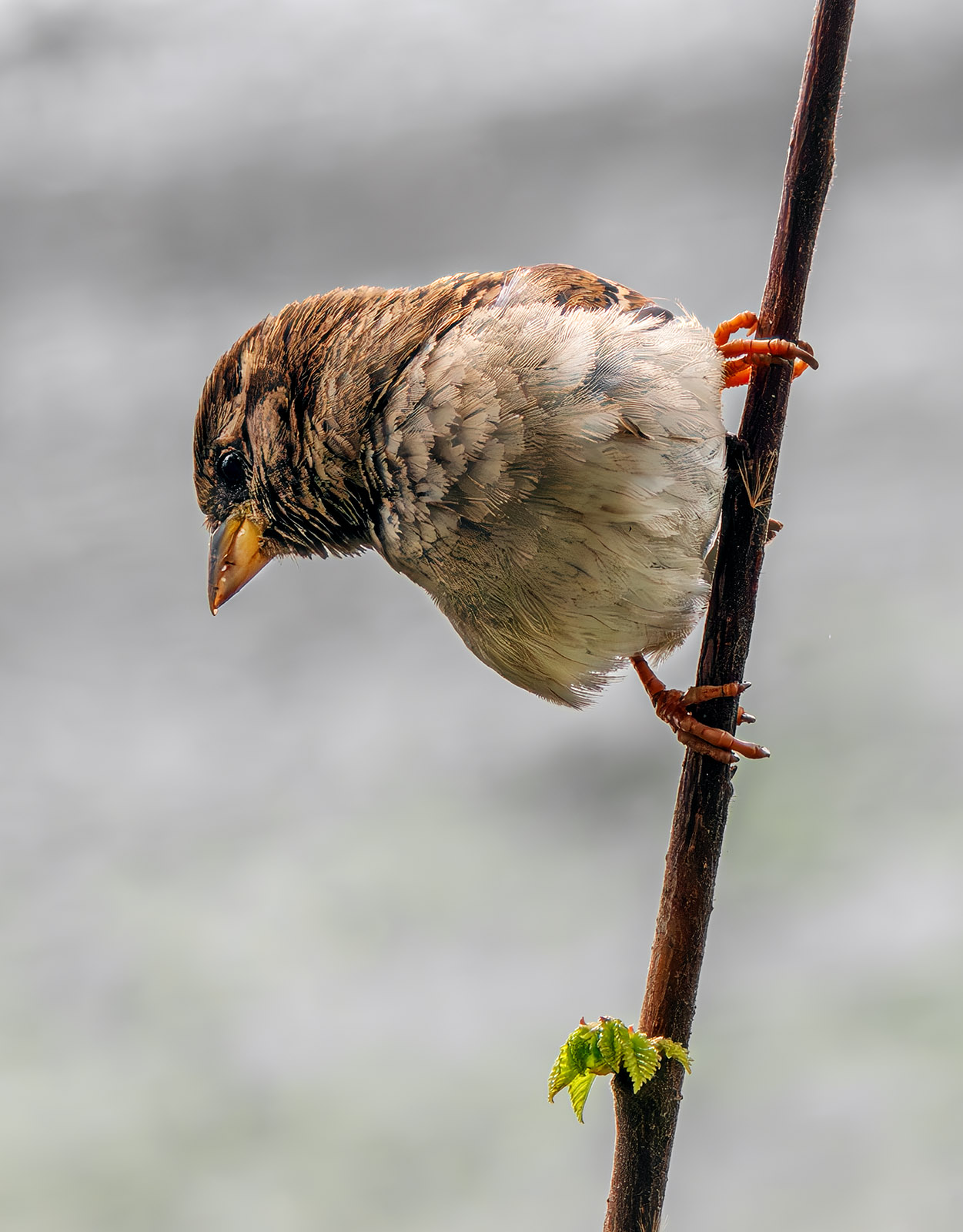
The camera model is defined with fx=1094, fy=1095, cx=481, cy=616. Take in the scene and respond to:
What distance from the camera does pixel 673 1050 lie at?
1.03 meters

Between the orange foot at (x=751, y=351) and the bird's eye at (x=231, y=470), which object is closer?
the orange foot at (x=751, y=351)

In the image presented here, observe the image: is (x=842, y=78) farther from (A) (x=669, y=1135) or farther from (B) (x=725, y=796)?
(A) (x=669, y=1135)

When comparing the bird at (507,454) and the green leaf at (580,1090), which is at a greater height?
the bird at (507,454)

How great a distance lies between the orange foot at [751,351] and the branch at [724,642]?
17mm

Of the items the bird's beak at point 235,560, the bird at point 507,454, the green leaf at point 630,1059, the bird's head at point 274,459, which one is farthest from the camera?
the bird's beak at point 235,560

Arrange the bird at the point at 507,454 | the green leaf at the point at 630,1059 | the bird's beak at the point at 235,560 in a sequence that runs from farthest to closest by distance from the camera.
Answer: the bird's beak at the point at 235,560 < the bird at the point at 507,454 < the green leaf at the point at 630,1059

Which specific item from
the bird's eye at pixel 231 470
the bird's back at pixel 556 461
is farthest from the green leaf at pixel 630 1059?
the bird's eye at pixel 231 470

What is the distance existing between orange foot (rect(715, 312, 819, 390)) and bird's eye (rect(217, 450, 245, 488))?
0.58 m

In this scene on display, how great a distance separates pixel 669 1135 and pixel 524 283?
89cm

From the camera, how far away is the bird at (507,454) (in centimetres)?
110

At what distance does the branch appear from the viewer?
1.05 m

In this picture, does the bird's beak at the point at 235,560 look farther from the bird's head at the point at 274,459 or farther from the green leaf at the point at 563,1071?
the green leaf at the point at 563,1071

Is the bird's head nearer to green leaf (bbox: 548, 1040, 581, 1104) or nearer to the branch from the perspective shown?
the branch

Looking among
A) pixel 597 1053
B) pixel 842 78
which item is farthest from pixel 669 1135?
pixel 842 78
